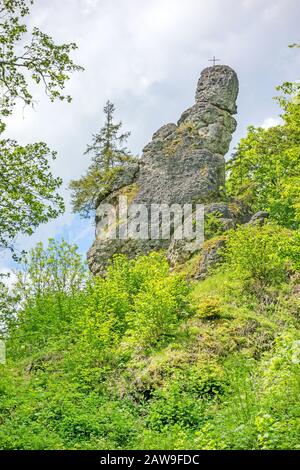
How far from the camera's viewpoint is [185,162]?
82.1 ft

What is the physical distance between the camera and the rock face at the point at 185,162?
2369 cm

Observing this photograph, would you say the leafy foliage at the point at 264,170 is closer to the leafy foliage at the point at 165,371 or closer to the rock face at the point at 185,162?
the rock face at the point at 185,162

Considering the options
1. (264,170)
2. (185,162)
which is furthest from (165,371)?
(264,170)

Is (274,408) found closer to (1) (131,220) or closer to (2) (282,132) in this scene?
(1) (131,220)

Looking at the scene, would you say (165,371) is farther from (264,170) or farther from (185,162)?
(264,170)

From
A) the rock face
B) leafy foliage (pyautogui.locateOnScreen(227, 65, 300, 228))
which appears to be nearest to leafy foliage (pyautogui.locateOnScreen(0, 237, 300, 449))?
the rock face

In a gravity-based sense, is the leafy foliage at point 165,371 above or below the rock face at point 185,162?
below

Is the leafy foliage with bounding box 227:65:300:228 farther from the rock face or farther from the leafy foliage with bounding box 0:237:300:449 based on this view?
the leafy foliage with bounding box 0:237:300:449

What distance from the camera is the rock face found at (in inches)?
933

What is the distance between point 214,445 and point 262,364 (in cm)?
321

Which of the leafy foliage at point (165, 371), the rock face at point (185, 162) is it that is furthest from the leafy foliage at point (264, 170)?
the leafy foliage at point (165, 371)

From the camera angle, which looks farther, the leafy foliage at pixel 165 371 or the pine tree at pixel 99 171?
the pine tree at pixel 99 171

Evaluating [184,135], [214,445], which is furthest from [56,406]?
[184,135]
